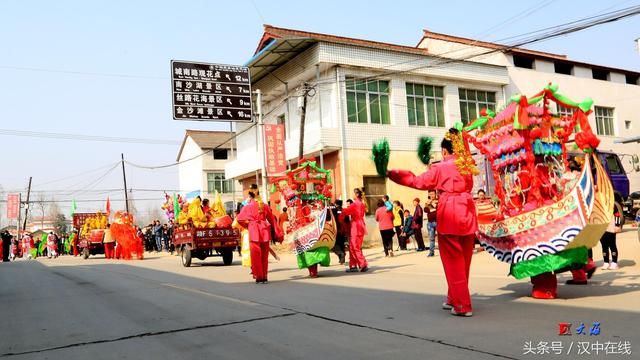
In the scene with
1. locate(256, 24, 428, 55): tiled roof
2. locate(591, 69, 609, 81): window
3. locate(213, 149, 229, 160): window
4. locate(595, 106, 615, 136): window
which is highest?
locate(256, 24, 428, 55): tiled roof

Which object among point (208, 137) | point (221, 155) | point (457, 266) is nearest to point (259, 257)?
point (457, 266)

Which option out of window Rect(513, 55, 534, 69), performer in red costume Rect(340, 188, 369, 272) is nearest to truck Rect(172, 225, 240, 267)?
performer in red costume Rect(340, 188, 369, 272)

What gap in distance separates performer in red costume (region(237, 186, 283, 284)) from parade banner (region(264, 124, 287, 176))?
42.1ft

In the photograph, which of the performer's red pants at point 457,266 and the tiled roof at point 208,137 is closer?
the performer's red pants at point 457,266

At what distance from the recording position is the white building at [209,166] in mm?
48438

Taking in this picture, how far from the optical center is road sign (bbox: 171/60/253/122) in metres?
20.2

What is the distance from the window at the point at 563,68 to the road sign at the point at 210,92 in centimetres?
1817

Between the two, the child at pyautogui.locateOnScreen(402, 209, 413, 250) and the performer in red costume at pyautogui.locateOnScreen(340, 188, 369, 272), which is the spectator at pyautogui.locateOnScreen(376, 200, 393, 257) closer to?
the child at pyautogui.locateOnScreen(402, 209, 413, 250)

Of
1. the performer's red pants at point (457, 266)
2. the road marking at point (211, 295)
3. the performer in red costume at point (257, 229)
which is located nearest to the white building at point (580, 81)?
the performer in red costume at point (257, 229)

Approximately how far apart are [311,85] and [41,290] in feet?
50.2

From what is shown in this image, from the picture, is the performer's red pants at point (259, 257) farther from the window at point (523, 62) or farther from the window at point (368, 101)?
the window at point (523, 62)

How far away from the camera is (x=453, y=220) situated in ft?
20.3

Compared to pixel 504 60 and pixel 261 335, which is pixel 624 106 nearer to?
pixel 504 60

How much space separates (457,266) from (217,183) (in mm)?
44216
